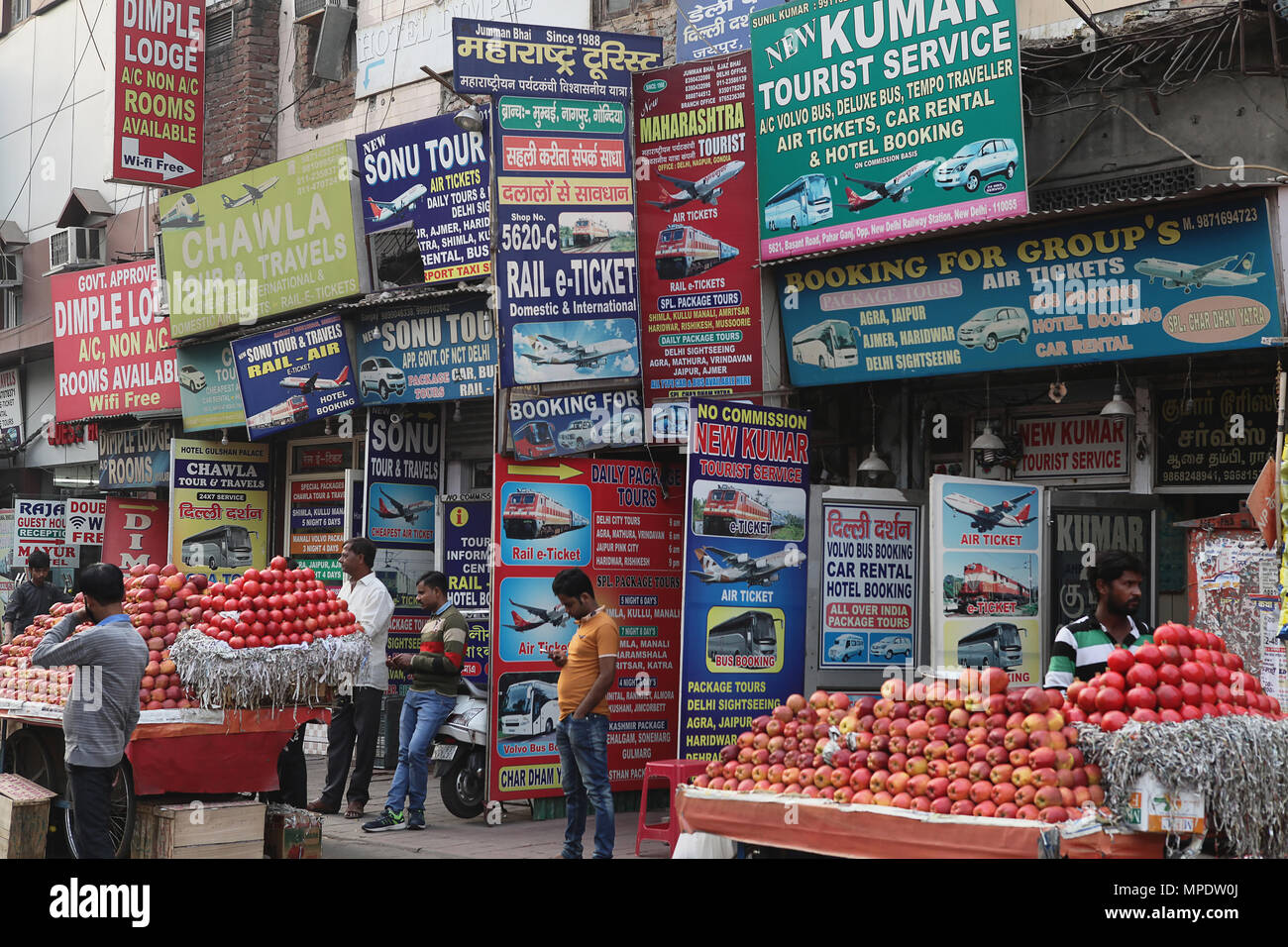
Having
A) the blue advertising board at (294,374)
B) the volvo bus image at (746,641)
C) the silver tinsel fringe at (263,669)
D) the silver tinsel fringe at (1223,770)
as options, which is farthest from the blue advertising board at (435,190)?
the silver tinsel fringe at (1223,770)

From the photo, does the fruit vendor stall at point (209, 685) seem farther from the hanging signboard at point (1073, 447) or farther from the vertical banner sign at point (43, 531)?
the vertical banner sign at point (43, 531)

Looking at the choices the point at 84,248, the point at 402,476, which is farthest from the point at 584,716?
the point at 84,248

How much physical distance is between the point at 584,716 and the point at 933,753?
2749 mm

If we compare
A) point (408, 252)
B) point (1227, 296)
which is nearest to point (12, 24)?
point (408, 252)

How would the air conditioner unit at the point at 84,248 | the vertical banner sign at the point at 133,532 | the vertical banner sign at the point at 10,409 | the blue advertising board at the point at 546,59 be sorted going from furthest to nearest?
the vertical banner sign at the point at 10,409
the air conditioner unit at the point at 84,248
the vertical banner sign at the point at 133,532
the blue advertising board at the point at 546,59

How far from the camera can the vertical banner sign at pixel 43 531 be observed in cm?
1830

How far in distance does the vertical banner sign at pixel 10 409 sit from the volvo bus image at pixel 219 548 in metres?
6.86

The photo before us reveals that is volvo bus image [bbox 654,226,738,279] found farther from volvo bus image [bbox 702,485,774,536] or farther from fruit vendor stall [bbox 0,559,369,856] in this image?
fruit vendor stall [bbox 0,559,369,856]

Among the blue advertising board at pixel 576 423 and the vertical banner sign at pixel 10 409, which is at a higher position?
the vertical banner sign at pixel 10 409

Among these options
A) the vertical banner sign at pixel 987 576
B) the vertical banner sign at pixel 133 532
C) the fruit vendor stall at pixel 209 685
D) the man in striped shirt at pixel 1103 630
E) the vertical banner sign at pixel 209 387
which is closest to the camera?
the man in striped shirt at pixel 1103 630

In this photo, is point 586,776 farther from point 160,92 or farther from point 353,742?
point 160,92

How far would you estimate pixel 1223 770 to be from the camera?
18.9 feet

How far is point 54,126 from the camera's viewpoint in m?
21.3

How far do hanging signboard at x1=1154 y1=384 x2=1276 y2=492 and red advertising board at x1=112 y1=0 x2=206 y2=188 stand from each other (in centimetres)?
1181
